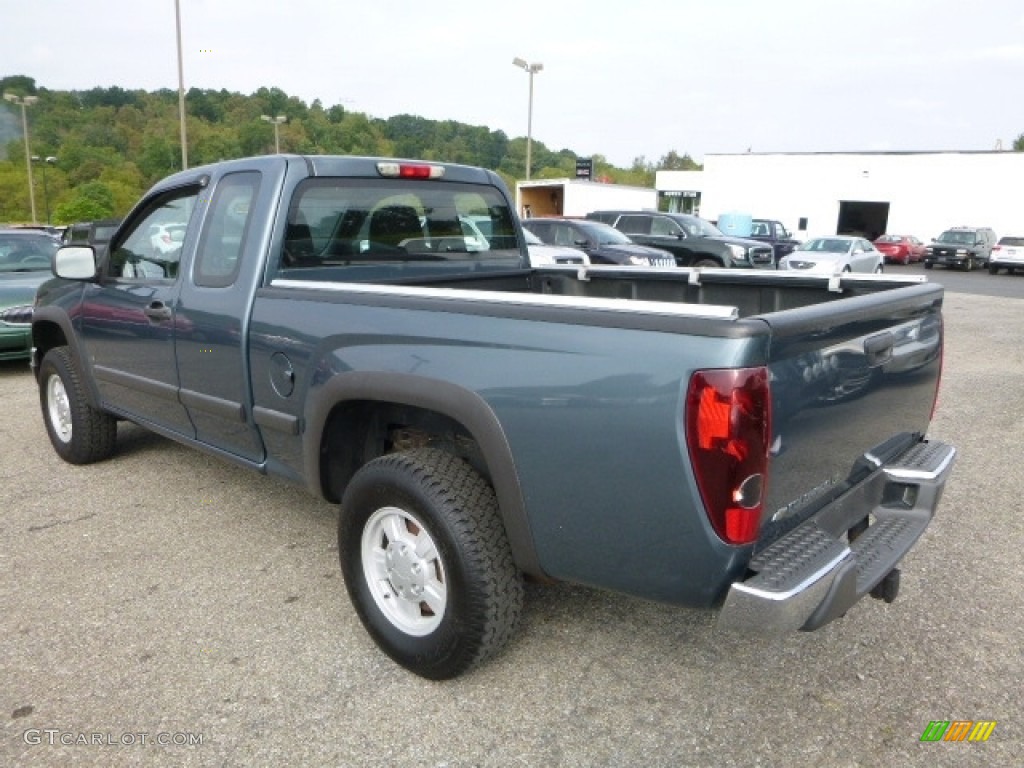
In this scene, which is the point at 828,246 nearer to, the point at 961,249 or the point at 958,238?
the point at 961,249

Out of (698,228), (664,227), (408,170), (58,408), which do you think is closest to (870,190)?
(698,228)

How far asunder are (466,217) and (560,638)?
7.44 ft

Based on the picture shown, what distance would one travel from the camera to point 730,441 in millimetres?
1958

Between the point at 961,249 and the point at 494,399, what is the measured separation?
34.6 metres

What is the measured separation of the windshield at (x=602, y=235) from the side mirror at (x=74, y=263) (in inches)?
481

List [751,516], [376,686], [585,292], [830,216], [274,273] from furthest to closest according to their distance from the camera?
[830,216] → [585,292] → [274,273] → [376,686] → [751,516]

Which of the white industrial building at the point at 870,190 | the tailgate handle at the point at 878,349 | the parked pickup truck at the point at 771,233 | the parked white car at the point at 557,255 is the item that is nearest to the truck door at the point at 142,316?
the tailgate handle at the point at 878,349

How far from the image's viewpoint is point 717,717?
2553 millimetres

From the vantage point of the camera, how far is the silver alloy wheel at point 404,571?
8.84 ft

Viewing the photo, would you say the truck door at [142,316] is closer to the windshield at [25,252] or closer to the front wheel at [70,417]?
the front wheel at [70,417]

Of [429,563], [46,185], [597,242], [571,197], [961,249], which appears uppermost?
[46,185]

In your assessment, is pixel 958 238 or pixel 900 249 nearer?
pixel 958 238

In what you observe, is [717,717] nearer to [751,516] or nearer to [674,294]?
[751,516]

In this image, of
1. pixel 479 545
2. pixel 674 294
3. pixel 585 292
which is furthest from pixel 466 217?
pixel 479 545
